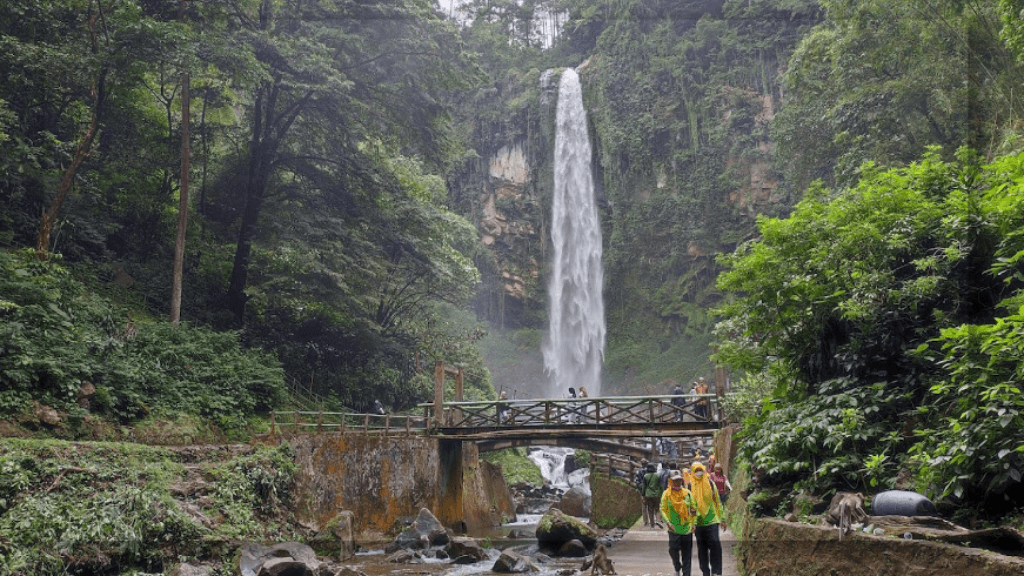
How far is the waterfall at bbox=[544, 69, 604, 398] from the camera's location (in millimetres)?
47469

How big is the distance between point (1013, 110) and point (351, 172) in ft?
54.3

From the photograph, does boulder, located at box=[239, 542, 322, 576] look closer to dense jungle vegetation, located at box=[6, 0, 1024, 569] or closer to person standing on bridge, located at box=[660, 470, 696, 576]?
dense jungle vegetation, located at box=[6, 0, 1024, 569]

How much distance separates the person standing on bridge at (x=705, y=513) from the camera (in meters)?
7.90

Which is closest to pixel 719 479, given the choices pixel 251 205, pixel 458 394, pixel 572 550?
pixel 572 550

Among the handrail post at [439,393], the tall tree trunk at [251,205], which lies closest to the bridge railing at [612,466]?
the handrail post at [439,393]

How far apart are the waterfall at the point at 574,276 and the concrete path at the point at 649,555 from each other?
1238 inches

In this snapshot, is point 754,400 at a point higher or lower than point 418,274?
lower

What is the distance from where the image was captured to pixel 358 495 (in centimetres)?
1653

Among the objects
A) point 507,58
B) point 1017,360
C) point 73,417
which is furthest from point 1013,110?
point 507,58

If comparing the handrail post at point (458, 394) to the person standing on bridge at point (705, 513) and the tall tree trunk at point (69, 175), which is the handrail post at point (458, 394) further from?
the person standing on bridge at point (705, 513)

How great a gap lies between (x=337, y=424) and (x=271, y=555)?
6406mm

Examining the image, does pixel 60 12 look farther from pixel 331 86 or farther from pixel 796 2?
pixel 796 2

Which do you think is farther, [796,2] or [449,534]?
[796,2]

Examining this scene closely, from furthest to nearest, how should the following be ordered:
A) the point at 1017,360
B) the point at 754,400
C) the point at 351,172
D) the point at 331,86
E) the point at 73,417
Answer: the point at 351,172 < the point at 331,86 < the point at 754,400 < the point at 73,417 < the point at 1017,360
